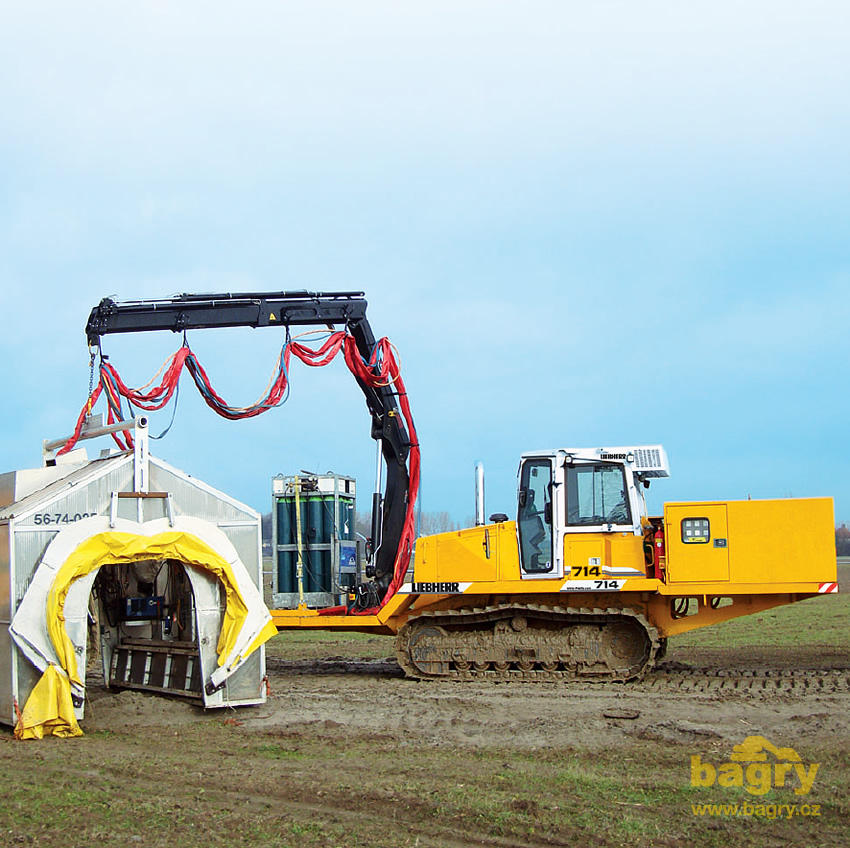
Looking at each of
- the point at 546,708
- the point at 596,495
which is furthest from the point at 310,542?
the point at 546,708

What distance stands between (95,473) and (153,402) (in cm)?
271

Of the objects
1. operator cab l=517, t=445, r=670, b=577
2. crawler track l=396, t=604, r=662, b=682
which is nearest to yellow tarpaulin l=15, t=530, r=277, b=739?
crawler track l=396, t=604, r=662, b=682

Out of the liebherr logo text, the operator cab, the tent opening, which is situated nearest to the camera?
the tent opening

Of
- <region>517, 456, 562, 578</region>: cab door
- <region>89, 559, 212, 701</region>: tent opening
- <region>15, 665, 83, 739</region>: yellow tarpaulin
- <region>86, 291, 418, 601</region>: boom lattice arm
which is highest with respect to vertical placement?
<region>86, 291, 418, 601</region>: boom lattice arm

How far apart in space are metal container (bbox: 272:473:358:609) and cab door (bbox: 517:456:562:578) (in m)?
2.98

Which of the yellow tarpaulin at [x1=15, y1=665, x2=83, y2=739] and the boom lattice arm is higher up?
the boom lattice arm

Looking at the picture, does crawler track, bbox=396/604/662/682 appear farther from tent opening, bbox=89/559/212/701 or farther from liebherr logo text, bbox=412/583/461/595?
tent opening, bbox=89/559/212/701

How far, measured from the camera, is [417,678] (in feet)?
49.5

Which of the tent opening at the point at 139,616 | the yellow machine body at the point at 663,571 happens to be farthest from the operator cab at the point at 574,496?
the tent opening at the point at 139,616

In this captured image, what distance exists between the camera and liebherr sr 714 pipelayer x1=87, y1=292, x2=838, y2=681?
555 inches

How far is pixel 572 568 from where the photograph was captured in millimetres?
14688

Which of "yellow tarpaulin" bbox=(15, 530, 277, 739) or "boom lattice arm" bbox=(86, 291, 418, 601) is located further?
"boom lattice arm" bbox=(86, 291, 418, 601)

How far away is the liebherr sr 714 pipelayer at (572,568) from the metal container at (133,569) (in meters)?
2.29

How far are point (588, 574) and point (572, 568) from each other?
0.25 metres
